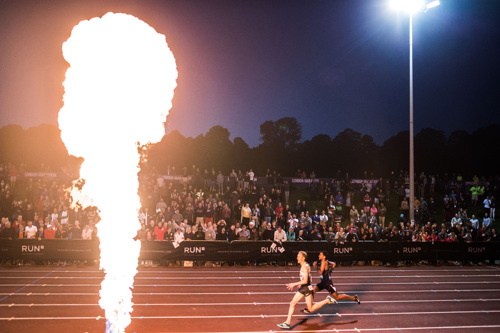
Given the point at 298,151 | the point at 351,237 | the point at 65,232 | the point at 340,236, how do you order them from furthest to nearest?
the point at 298,151 < the point at 340,236 < the point at 351,237 < the point at 65,232

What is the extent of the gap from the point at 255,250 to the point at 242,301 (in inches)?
282

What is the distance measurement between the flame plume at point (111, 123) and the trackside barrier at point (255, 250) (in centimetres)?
1244

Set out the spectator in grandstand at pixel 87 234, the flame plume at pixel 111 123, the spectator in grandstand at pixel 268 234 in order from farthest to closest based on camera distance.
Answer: the spectator in grandstand at pixel 268 234 → the spectator in grandstand at pixel 87 234 → the flame plume at pixel 111 123

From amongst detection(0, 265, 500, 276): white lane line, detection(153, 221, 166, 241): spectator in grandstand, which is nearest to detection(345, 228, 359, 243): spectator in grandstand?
detection(0, 265, 500, 276): white lane line

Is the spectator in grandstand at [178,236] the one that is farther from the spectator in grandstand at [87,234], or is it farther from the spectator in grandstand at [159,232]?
the spectator in grandstand at [87,234]

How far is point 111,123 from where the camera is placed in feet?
26.3

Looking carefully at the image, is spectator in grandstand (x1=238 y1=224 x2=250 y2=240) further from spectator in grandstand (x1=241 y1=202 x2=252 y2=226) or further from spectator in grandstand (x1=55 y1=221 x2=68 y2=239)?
spectator in grandstand (x1=55 y1=221 x2=68 y2=239)

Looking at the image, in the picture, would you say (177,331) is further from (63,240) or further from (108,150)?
(63,240)

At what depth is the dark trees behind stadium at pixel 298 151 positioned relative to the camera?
43.9 m

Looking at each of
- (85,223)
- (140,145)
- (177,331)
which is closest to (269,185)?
(85,223)

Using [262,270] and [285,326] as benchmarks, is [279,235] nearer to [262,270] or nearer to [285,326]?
[262,270]

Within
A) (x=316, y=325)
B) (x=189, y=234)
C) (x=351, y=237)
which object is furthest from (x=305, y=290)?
(x=351, y=237)

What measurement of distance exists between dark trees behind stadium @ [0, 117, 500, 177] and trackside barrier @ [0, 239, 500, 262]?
1799 cm

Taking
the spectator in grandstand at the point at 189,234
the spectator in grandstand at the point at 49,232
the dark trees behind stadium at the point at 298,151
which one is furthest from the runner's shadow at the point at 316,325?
the dark trees behind stadium at the point at 298,151
